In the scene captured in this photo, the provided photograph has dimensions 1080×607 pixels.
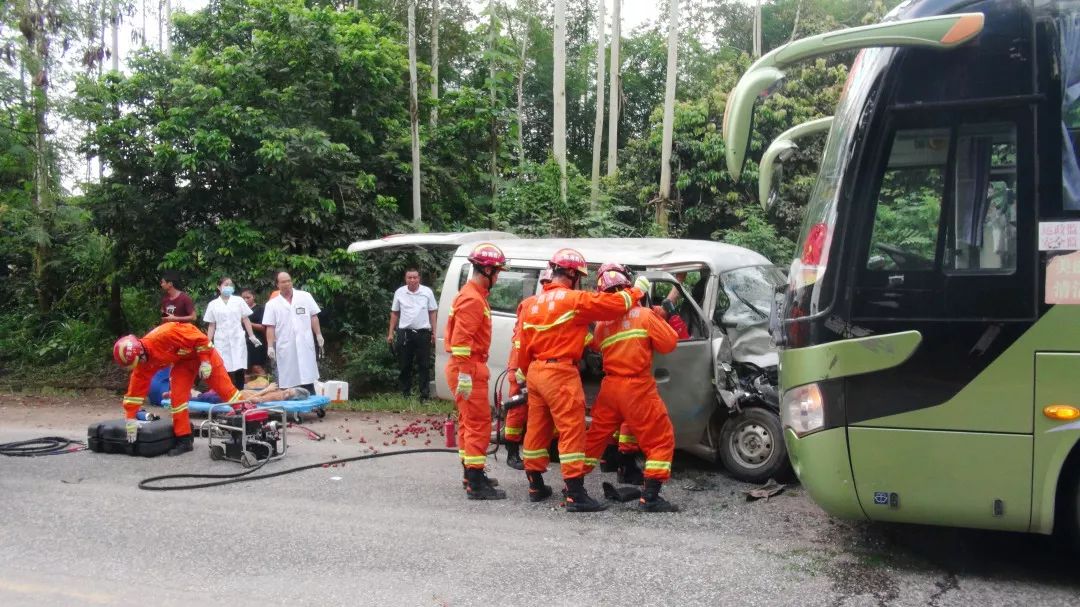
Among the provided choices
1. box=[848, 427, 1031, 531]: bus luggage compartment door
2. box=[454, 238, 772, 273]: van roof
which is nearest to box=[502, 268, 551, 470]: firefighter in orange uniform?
box=[454, 238, 772, 273]: van roof

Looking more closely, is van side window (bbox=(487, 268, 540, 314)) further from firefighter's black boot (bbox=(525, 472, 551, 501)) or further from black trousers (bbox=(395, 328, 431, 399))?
black trousers (bbox=(395, 328, 431, 399))

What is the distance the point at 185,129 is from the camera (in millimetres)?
13734

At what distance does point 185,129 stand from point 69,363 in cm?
572

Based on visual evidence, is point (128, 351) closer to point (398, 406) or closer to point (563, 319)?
Answer: point (398, 406)

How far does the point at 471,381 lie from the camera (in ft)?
22.1

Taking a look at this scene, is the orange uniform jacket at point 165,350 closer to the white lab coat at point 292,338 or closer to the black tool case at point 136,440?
the black tool case at point 136,440

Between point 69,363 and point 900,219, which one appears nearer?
point 900,219

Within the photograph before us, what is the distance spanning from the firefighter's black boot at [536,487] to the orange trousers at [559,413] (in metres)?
0.13

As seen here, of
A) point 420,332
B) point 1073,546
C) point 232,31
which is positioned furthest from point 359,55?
point 1073,546

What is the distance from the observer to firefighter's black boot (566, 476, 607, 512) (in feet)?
20.9

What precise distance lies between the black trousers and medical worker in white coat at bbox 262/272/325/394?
1.17 meters

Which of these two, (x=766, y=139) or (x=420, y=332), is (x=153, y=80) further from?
(x=766, y=139)

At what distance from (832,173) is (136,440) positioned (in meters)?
6.72

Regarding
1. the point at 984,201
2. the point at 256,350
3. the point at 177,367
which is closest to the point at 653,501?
the point at 984,201
